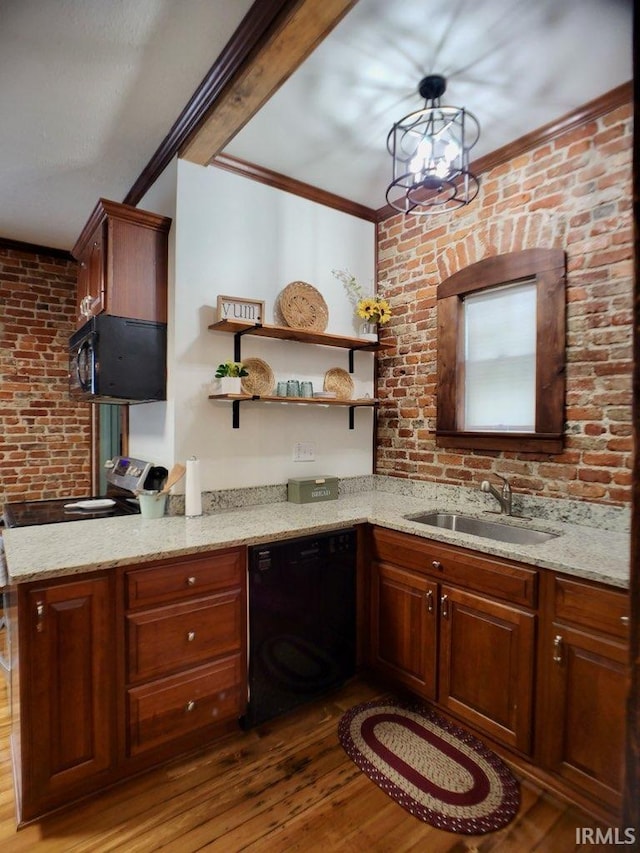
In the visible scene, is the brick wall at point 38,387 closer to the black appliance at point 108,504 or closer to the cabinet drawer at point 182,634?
the black appliance at point 108,504

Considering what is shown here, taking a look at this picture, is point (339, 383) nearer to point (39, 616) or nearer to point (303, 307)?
point (303, 307)

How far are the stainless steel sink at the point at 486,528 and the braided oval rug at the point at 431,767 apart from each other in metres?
0.89

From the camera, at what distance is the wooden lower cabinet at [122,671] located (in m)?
1.55

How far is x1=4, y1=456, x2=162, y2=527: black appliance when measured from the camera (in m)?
2.28

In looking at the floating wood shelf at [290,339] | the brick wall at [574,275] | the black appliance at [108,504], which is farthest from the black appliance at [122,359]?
the brick wall at [574,275]

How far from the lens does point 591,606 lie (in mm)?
1566

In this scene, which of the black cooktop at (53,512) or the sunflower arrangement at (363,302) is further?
the sunflower arrangement at (363,302)

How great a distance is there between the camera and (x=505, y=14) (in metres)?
1.64

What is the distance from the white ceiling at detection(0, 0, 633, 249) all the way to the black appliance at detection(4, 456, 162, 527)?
1.77 m

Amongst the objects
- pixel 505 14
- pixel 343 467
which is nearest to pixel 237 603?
pixel 343 467

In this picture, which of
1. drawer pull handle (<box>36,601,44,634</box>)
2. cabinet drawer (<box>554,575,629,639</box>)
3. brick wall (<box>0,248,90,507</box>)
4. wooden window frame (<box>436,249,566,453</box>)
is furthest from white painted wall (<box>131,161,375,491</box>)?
cabinet drawer (<box>554,575,629,639</box>)

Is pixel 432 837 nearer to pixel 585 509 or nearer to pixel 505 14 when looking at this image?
pixel 585 509

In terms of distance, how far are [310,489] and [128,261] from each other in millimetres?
1615

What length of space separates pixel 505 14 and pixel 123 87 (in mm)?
1586
